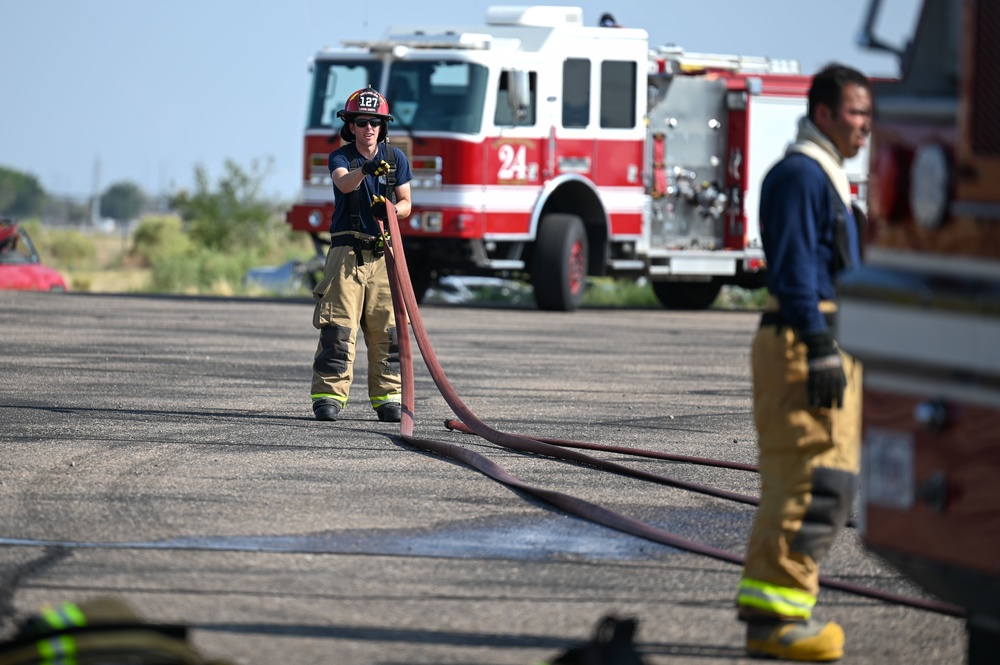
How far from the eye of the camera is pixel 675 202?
854 inches

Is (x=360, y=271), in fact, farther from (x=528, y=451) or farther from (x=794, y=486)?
(x=794, y=486)

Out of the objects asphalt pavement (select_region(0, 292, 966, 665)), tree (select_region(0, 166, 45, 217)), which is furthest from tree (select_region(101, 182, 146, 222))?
asphalt pavement (select_region(0, 292, 966, 665))

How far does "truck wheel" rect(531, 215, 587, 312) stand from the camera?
20.0 meters

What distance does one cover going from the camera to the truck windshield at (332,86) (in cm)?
1994

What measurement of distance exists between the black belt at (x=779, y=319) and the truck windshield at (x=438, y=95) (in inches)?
577

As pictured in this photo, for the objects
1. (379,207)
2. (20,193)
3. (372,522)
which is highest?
(20,193)

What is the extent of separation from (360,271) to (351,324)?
31 cm

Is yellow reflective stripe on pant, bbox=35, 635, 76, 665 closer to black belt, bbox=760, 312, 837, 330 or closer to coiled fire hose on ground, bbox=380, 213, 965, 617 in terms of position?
black belt, bbox=760, 312, 837, 330

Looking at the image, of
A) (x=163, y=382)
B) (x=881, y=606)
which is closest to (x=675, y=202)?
(x=163, y=382)

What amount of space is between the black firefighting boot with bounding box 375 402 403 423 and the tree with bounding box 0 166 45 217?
13528cm

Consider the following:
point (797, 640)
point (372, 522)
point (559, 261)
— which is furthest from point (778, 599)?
point (559, 261)

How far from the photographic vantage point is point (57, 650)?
11.9ft

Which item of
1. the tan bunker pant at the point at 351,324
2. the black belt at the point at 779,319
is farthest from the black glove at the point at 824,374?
the tan bunker pant at the point at 351,324

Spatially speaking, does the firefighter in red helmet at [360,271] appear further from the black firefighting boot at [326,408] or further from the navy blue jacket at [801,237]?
the navy blue jacket at [801,237]
